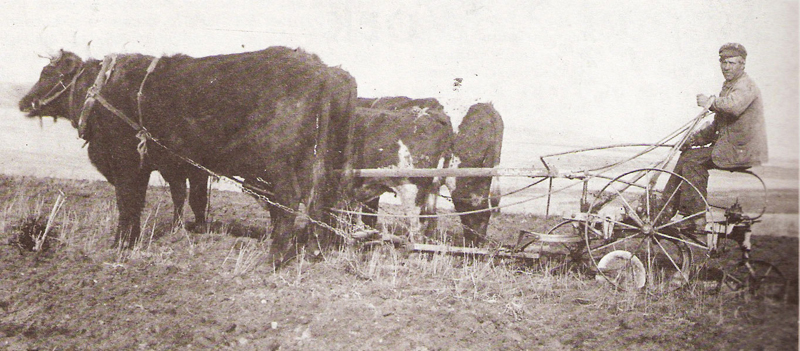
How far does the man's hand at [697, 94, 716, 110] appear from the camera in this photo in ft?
14.0

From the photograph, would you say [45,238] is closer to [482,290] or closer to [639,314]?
[482,290]

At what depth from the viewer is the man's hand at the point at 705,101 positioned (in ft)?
14.0

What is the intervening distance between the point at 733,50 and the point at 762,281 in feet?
5.79

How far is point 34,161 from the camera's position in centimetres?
915

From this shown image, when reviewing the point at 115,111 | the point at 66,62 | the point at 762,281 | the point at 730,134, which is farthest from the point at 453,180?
the point at 66,62

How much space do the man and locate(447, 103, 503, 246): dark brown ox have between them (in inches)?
86.6

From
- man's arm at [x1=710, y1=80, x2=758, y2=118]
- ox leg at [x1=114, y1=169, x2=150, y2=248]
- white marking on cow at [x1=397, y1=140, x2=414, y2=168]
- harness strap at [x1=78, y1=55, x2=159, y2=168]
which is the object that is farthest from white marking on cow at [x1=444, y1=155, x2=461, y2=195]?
ox leg at [x1=114, y1=169, x2=150, y2=248]

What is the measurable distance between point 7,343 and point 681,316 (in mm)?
4432

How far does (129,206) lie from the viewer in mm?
5684

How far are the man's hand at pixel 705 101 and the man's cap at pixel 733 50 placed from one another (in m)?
0.32

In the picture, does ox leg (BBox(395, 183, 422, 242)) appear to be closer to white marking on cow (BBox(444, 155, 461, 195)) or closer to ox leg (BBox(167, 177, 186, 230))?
white marking on cow (BBox(444, 155, 461, 195))

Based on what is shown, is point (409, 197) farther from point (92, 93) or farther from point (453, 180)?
point (92, 93)

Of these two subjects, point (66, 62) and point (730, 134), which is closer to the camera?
point (730, 134)

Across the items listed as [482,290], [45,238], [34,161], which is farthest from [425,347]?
[34,161]
